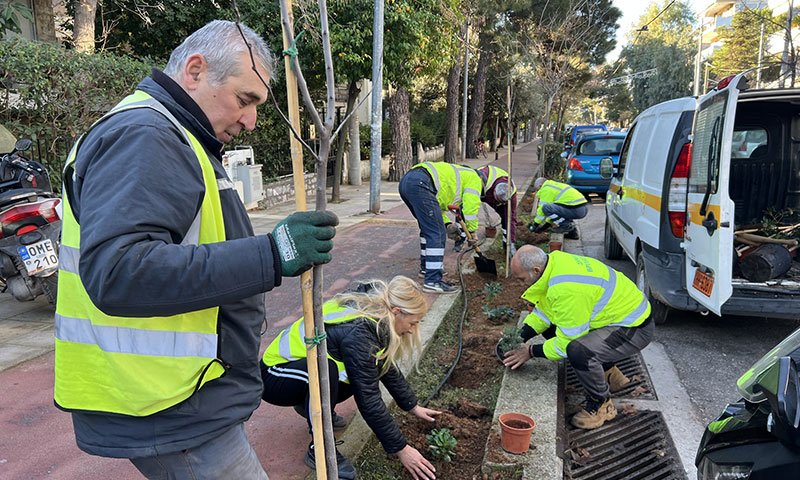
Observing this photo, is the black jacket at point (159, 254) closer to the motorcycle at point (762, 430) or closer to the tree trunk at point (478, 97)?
the motorcycle at point (762, 430)

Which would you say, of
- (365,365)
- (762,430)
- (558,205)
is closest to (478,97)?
(558,205)

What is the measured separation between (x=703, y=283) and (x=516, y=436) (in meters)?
2.12

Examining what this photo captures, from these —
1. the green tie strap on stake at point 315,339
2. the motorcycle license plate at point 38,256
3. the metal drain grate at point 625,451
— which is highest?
the green tie strap on stake at point 315,339

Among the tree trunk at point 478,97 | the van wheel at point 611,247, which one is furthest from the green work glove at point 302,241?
the tree trunk at point 478,97

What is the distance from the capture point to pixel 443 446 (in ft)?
9.93

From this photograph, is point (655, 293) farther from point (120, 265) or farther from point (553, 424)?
point (120, 265)

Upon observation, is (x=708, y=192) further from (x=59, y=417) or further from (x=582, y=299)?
(x=59, y=417)

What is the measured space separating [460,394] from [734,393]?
6.41ft

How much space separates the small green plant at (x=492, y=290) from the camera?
20.1 ft

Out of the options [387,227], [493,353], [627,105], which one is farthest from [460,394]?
[627,105]

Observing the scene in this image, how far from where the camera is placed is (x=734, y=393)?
13.3 feet

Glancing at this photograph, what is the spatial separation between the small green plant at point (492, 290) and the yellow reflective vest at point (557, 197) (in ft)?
8.83

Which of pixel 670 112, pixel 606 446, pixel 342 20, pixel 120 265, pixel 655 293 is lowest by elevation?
pixel 606 446

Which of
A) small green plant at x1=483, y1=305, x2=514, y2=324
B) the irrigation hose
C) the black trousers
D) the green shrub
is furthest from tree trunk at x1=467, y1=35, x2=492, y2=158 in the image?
the black trousers
